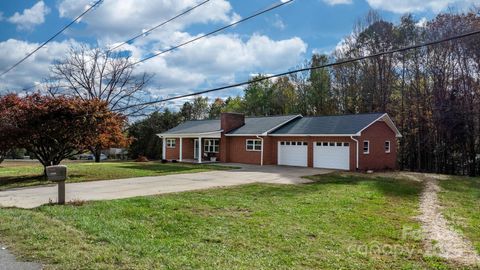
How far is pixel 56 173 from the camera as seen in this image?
33.4ft

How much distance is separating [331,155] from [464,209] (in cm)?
1319

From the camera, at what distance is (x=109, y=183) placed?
50.4 feet

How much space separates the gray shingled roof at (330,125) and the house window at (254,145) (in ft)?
4.31

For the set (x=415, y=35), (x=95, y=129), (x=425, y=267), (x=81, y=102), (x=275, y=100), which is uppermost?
(x=415, y=35)

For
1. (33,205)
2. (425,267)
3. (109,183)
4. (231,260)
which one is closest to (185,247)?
(231,260)

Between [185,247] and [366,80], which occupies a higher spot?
[366,80]

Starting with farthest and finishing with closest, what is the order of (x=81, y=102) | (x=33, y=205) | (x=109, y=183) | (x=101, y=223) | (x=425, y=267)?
(x=81, y=102)
(x=109, y=183)
(x=33, y=205)
(x=101, y=223)
(x=425, y=267)

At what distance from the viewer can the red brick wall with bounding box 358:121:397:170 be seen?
23.2 meters

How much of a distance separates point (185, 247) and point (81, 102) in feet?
44.0

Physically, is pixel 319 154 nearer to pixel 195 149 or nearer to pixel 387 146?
pixel 387 146

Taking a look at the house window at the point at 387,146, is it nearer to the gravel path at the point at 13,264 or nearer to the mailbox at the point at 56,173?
the mailbox at the point at 56,173

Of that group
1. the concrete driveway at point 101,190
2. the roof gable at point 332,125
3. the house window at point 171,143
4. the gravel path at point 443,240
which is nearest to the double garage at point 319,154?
the roof gable at point 332,125

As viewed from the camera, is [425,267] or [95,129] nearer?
[425,267]

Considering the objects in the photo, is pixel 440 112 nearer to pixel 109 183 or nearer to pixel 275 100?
pixel 275 100
